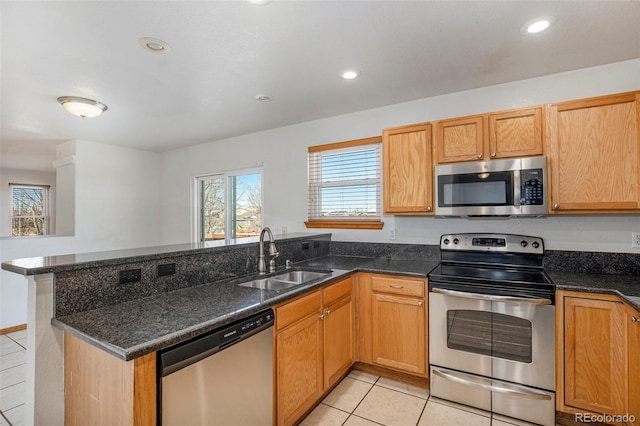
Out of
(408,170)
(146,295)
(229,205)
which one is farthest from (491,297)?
(229,205)

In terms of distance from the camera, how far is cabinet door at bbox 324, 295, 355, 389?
7.39 ft

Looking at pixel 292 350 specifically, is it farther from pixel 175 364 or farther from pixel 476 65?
pixel 476 65

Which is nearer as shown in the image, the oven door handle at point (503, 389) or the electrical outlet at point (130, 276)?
the electrical outlet at point (130, 276)

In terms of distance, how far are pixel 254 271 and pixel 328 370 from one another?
92 cm

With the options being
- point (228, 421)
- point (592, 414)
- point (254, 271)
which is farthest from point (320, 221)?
point (592, 414)

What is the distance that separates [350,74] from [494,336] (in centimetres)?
224

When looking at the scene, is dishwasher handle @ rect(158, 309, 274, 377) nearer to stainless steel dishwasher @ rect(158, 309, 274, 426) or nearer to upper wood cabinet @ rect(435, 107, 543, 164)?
stainless steel dishwasher @ rect(158, 309, 274, 426)

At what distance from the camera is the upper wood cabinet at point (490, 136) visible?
91.6 inches

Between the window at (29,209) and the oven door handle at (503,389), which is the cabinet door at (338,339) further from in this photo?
the window at (29,209)

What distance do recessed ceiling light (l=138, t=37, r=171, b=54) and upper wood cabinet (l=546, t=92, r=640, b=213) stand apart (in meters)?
2.76

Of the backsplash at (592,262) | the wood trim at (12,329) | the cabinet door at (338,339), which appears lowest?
the wood trim at (12,329)

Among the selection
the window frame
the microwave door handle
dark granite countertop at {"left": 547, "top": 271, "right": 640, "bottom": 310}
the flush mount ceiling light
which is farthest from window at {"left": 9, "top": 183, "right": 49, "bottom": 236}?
dark granite countertop at {"left": 547, "top": 271, "right": 640, "bottom": 310}

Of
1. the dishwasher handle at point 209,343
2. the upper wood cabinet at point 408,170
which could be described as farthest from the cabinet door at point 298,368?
the upper wood cabinet at point 408,170

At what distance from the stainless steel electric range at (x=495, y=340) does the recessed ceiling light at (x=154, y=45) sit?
8.19ft
